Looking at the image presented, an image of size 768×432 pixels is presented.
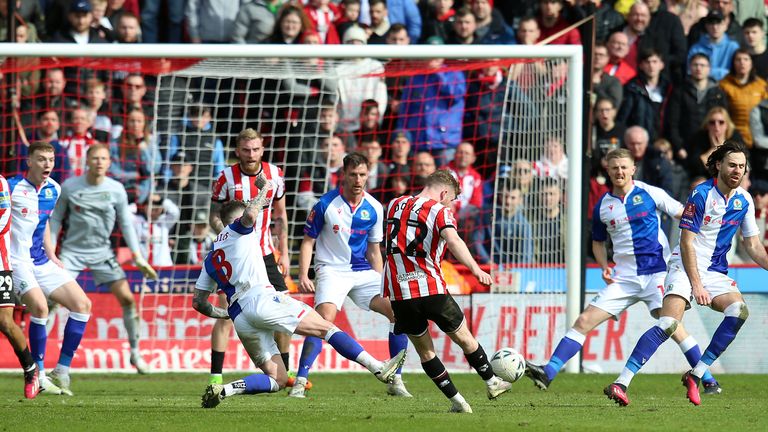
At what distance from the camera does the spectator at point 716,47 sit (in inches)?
696

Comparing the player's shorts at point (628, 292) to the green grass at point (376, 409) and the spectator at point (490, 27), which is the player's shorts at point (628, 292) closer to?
the green grass at point (376, 409)

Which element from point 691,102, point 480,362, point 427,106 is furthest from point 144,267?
point 691,102

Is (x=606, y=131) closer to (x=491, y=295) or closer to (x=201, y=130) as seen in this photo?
(x=491, y=295)

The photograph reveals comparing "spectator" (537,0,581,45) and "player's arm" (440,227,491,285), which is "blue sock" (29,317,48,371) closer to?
"player's arm" (440,227,491,285)

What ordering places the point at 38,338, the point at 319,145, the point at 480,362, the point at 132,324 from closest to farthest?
the point at 480,362, the point at 38,338, the point at 132,324, the point at 319,145

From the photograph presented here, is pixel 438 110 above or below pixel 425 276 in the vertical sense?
above


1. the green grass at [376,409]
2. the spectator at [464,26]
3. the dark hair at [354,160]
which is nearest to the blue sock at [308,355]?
the green grass at [376,409]

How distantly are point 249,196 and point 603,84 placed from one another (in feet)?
23.3

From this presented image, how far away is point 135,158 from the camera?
52.0 ft

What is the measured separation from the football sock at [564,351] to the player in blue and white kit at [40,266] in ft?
15.2

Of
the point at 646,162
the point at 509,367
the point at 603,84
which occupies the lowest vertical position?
the point at 509,367

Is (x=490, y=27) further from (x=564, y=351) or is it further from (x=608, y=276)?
(x=564, y=351)

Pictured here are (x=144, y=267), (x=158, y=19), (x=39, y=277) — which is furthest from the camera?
(x=158, y=19)

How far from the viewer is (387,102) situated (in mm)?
16312
